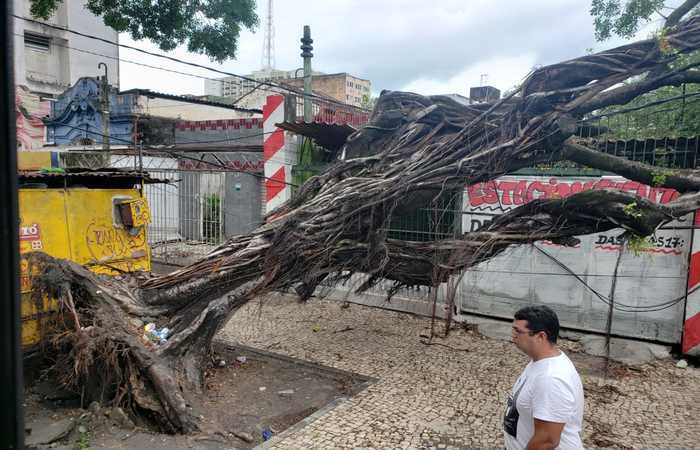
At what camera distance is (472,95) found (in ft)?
33.8

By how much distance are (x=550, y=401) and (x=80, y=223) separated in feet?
20.2

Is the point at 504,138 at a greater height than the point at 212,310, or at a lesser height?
greater

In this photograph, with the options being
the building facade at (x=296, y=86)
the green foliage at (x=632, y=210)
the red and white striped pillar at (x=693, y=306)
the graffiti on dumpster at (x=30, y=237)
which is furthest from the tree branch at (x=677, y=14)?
the building facade at (x=296, y=86)

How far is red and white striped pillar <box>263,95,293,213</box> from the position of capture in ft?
33.0

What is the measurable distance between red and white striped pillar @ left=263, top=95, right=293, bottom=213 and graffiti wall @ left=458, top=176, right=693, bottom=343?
370 cm

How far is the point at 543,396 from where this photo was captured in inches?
102

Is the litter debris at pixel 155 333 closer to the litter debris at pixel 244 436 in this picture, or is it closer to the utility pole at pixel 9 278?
the litter debris at pixel 244 436

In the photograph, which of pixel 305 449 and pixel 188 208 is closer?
pixel 305 449

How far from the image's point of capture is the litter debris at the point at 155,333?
5.70 m

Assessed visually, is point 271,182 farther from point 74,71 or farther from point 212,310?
point 74,71

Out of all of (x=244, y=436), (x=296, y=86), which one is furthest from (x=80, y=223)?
(x=296, y=86)

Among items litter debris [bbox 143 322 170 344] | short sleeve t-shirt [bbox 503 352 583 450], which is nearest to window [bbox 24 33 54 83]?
litter debris [bbox 143 322 170 344]

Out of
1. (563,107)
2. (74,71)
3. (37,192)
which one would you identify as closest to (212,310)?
(37,192)

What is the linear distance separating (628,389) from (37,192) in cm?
761
